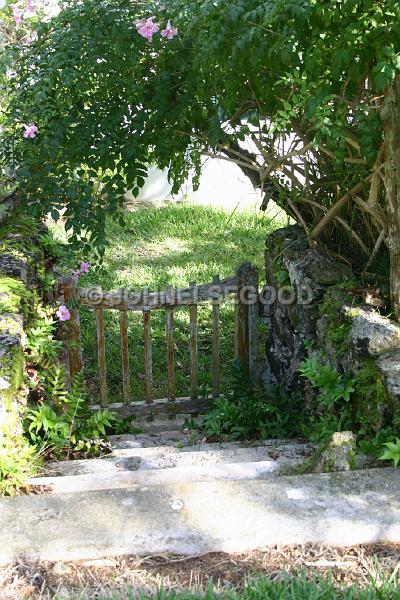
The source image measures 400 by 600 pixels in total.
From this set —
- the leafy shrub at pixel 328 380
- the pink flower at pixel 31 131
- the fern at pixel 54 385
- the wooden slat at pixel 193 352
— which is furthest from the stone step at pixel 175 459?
the pink flower at pixel 31 131

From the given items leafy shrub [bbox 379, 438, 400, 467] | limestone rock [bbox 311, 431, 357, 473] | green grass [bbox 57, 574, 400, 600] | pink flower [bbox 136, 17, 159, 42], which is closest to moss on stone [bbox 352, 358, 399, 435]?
limestone rock [bbox 311, 431, 357, 473]

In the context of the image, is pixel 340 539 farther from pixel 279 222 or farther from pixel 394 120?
pixel 279 222

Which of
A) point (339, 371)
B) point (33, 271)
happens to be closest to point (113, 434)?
point (33, 271)

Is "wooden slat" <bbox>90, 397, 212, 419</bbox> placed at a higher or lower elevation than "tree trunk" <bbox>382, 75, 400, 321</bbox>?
lower

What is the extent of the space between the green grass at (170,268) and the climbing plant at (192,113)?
88 cm

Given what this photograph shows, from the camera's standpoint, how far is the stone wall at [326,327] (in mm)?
3469

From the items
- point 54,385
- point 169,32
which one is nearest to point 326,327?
point 54,385

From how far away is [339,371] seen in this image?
4.00 metres

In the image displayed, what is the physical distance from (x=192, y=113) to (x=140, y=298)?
1.22m

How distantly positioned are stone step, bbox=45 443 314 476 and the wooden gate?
1.12 m

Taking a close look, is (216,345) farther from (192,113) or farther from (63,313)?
(192,113)

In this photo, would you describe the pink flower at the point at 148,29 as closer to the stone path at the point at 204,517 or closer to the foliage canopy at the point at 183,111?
the foliage canopy at the point at 183,111

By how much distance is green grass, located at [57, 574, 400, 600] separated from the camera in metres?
2.14

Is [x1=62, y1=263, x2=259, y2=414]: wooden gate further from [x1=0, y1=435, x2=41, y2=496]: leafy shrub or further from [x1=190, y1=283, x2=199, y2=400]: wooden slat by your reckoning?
[x1=0, y1=435, x2=41, y2=496]: leafy shrub
